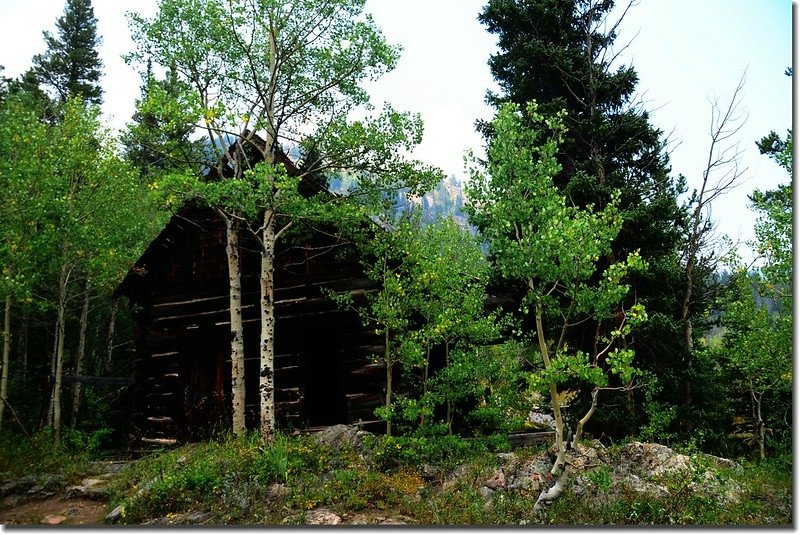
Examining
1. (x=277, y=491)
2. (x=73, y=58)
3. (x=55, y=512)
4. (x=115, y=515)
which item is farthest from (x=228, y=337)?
(x=73, y=58)

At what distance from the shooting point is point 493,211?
8.38 m

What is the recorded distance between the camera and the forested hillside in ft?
30.4

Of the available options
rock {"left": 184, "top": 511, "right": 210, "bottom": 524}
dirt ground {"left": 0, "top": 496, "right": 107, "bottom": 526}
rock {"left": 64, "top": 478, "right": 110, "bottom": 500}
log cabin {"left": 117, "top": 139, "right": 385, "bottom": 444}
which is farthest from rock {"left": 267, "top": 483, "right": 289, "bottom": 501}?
log cabin {"left": 117, "top": 139, "right": 385, "bottom": 444}

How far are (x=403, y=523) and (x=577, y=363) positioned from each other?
3.27 m

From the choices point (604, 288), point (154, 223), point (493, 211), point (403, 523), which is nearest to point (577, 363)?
point (604, 288)

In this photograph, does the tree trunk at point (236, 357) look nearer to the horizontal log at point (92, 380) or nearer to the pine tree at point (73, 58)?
the pine tree at point (73, 58)

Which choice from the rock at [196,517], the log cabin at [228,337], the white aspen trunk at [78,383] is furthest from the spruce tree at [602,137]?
the white aspen trunk at [78,383]

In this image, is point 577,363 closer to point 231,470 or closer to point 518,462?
point 518,462

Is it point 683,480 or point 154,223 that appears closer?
point 683,480

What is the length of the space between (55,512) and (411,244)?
8.00 metres

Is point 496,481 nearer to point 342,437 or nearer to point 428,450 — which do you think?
point 428,450

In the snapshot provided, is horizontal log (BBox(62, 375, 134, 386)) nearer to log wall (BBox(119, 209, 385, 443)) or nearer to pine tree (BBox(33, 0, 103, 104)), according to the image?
log wall (BBox(119, 209, 385, 443))

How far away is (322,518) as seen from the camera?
23.1 ft

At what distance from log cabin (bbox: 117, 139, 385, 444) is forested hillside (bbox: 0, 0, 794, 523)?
0.07 meters
